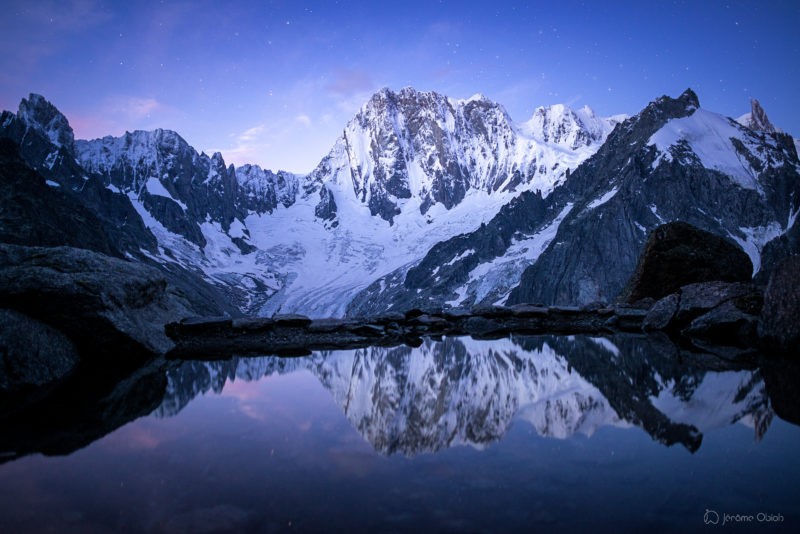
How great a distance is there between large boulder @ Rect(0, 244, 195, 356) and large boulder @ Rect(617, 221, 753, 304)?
1183cm

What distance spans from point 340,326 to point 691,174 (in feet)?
465

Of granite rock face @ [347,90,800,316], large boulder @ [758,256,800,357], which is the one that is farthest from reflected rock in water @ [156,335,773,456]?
granite rock face @ [347,90,800,316]

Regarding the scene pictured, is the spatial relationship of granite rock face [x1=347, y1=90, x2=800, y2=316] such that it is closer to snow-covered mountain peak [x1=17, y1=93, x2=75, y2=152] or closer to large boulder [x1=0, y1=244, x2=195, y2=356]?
large boulder [x1=0, y1=244, x2=195, y2=356]

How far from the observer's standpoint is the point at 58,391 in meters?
4.91

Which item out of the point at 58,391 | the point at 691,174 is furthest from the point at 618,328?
the point at 691,174

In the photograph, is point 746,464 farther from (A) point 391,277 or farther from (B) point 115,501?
(A) point 391,277

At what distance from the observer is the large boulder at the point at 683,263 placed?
12.8 m

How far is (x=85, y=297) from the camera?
7141mm

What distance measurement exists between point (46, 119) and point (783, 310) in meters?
240

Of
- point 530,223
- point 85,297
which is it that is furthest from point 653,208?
point 85,297

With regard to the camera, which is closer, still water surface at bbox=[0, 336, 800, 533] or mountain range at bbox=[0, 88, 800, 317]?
still water surface at bbox=[0, 336, 800, 533]

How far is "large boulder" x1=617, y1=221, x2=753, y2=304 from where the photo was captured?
42.0 ft

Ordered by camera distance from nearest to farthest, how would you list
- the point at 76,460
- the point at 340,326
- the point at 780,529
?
1. the point at 780,529
2. the point at 76,460
3. the point at 340,326

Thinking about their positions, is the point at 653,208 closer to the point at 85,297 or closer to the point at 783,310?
the point at 783,310
